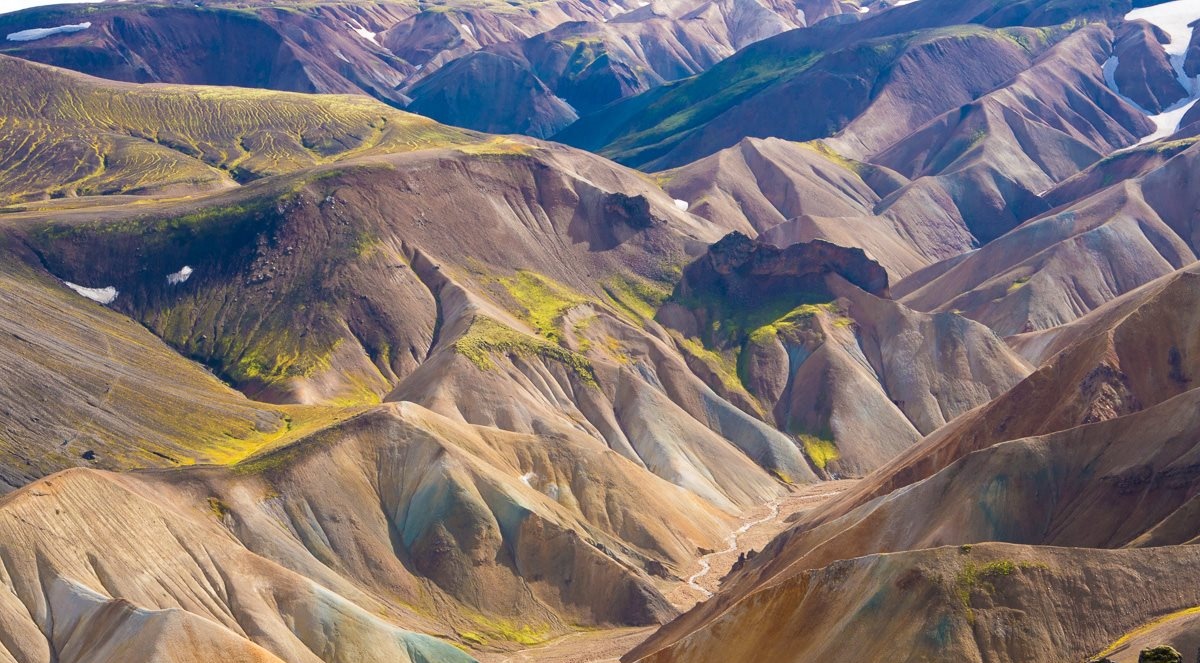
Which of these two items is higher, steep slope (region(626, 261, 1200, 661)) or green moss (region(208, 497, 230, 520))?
steep slope (region(626, 261, 1200, 661))

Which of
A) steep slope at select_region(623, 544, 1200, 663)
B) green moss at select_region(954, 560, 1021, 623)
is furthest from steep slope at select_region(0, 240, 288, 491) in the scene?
green moss at select_region(954, 560, 1021, 623)

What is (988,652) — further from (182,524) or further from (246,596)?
(182,524)

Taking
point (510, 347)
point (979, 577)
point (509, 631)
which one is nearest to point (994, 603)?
point (979, 577)

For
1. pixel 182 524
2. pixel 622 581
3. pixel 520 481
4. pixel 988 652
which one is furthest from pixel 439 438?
pixel 988 652

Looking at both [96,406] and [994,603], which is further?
[96,406]

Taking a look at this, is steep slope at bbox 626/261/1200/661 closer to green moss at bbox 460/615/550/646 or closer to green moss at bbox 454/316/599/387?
green moss at bbox 460/615/550/646

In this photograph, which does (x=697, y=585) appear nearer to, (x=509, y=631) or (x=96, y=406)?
(x=509, y=631)
